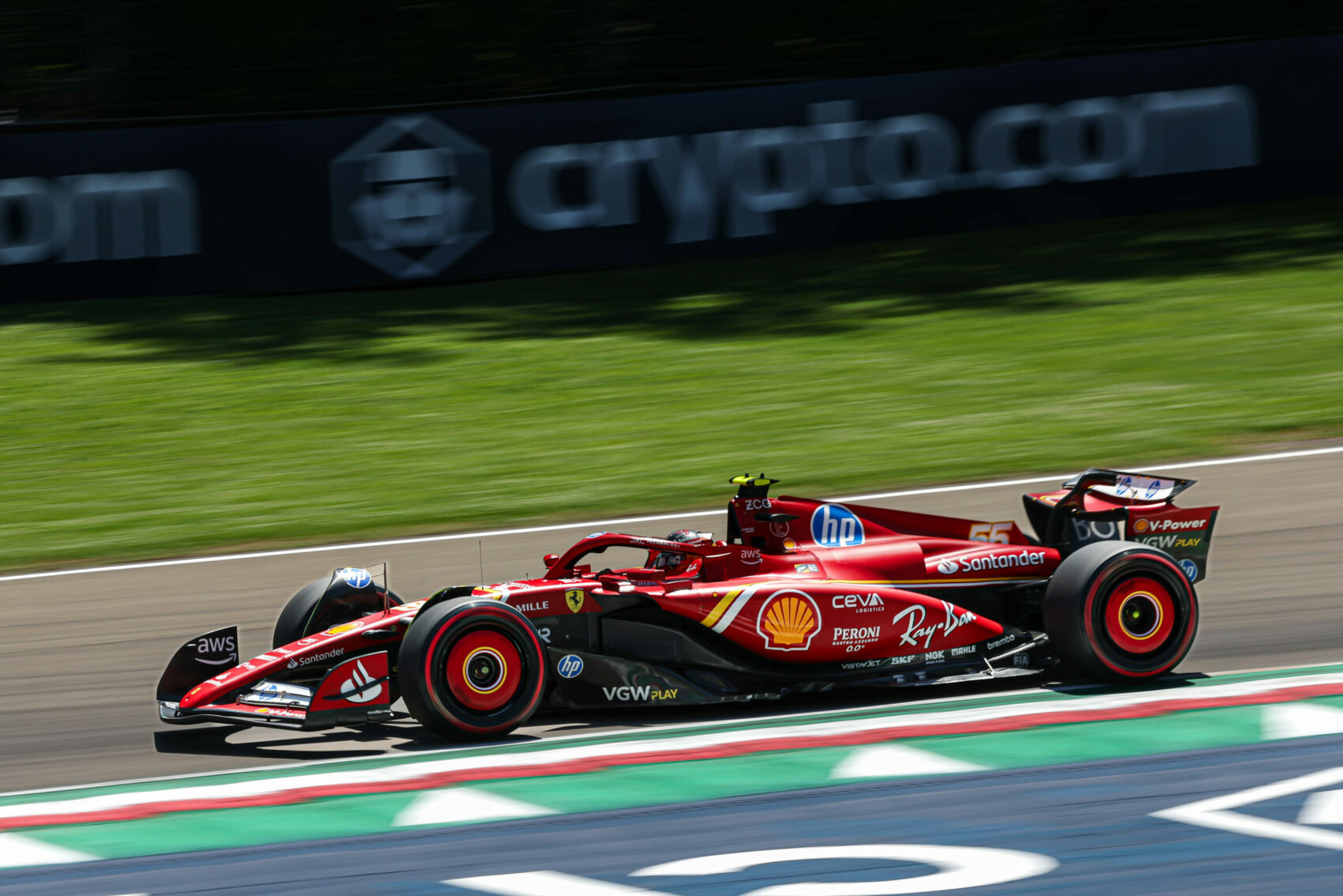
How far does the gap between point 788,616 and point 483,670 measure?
3.96 ft

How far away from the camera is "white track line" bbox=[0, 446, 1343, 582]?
373 inches

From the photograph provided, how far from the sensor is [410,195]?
15.0 meters

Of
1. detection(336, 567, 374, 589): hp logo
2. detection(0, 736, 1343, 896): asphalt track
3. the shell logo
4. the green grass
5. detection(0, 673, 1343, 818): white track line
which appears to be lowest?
detection(0, 736, 1343, 896): asphalt track

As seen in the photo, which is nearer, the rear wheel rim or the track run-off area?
the track run-off area

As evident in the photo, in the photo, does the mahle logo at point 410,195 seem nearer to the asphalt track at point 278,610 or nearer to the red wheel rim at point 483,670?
the asphalt track at point 278,610

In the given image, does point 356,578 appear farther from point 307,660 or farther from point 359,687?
point 359,687

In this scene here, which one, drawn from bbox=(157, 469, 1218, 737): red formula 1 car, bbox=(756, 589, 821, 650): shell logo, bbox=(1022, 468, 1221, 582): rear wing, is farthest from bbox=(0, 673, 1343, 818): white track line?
bbox=(1022, 468, 1221, 582): rear wing

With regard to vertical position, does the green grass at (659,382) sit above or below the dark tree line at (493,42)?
below

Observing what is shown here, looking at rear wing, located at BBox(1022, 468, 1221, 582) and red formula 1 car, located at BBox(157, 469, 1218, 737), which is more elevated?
rear wing, located at BBox(1022, 468, 1221, 582)

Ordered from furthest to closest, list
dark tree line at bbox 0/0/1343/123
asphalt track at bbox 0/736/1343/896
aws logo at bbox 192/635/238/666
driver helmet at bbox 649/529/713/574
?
dark tree line at bbox 0/0/1343/123
driver helmet at bbox 649/529/713/574
aws logo at bbox 192/635/238/666
asphalt track at bbox 0/736/1343/896

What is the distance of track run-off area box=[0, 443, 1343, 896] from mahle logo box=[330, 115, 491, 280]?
7.72 m

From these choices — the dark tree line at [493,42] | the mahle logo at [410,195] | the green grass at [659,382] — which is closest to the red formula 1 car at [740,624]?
the green grass at [659,382]

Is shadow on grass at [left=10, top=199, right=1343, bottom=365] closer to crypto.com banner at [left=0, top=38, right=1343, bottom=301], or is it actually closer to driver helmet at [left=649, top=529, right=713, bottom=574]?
crypto.com banner at [left=0, top=38, right=1343, bottom=301]

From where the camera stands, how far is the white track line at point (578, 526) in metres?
9.47
